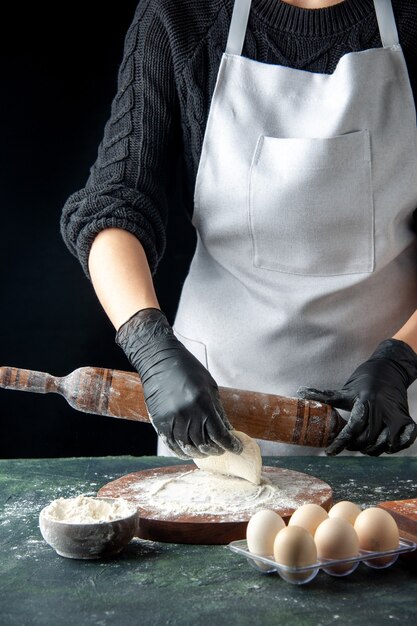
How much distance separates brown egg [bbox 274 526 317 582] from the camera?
1.36m

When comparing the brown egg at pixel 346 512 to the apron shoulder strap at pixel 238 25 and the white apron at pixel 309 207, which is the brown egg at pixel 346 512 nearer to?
the white apron at pixel 309 207

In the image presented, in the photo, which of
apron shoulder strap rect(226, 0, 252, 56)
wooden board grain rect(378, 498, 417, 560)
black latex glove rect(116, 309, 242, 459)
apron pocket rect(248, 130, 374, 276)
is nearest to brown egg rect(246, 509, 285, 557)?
wooden board grain rect(378, 498, 417, 560)

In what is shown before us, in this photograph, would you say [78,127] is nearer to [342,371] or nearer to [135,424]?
[135,424]

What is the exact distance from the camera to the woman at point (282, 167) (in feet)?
7.62

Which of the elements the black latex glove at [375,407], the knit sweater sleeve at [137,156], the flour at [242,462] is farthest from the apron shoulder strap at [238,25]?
the flour at [242,462]

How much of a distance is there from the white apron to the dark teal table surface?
2.92 feet

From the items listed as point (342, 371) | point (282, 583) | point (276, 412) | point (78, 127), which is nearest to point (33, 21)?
point (78, 127)

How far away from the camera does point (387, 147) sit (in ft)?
7.69

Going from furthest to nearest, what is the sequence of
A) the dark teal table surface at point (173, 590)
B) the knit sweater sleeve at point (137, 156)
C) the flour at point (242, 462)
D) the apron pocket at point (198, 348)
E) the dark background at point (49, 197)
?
the dark background at point (49, 197) < the apron pocket at point (198, 348) < the knit sweater sleeve at point (137, 156) < the flour at point (242, 462) < the dark teal table surface at point (173, 590)

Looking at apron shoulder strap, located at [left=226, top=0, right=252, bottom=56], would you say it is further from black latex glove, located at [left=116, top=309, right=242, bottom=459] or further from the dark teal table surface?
the dark teal table surface

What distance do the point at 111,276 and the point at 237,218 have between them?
1.40 ft

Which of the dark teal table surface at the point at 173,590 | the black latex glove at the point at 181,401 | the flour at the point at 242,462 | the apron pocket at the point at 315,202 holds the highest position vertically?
the apron pocket at the point at 315,202

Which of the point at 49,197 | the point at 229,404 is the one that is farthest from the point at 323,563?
the point at 49,197

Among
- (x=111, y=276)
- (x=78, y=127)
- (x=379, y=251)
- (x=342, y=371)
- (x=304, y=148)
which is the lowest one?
(x=342, y=371)
